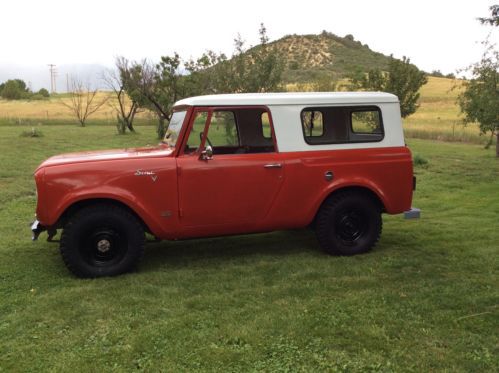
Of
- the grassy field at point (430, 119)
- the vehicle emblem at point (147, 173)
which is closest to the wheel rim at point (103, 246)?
the vehicle emblem at point (147, 173)

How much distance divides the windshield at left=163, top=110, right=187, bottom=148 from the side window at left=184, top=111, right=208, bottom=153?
179 millimetres

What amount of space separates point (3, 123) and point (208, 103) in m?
43.3

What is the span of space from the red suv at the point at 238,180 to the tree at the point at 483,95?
25.0ft

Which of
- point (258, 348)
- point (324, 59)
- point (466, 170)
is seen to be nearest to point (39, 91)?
point (324, 59)

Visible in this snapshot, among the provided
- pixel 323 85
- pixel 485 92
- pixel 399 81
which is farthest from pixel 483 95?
pixel 399 81

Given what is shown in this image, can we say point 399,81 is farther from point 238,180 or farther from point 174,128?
point 238,180

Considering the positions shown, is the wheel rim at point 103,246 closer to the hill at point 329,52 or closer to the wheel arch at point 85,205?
the wheel arch at point 85,205

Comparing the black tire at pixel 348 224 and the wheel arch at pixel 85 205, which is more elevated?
the wheel arch at pixel 85 205

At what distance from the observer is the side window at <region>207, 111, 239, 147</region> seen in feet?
17.2

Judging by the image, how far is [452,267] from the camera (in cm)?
517

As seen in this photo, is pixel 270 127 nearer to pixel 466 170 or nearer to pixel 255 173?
pixel 255 173

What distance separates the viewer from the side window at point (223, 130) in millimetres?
5254

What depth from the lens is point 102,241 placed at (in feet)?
16.0

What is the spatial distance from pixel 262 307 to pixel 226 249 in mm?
1860
